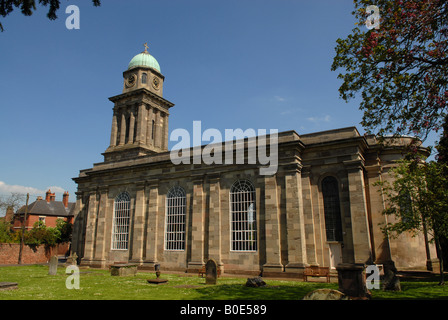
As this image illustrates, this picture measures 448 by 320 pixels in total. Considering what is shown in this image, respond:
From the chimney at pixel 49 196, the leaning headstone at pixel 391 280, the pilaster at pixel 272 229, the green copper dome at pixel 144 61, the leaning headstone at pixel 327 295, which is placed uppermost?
the green copper dome at pixel 144 61

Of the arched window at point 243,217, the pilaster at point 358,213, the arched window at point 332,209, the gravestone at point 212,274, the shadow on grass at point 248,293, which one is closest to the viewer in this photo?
the shadow on grass at point 248,293

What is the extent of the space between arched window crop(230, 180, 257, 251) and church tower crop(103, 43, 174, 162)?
53.3ft

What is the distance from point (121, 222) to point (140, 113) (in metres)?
13.8

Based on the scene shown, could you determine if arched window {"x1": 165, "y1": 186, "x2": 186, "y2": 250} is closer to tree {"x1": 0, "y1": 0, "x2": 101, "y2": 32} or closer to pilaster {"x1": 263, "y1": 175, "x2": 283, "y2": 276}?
pilaster {"x1": 263, "y1": 175, "x2": 283, "y2": 276}

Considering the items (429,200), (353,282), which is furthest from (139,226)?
(429,200)

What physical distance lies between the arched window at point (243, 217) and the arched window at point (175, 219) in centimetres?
474

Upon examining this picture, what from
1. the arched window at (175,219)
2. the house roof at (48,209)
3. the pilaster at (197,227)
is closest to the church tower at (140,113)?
the arched window at (175,219)

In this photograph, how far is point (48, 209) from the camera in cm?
5891

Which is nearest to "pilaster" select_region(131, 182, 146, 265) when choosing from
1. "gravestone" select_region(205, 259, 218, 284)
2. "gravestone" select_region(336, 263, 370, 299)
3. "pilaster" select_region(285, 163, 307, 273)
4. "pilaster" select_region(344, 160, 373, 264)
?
"gravestone" select_region(205, 259, 218, 284)

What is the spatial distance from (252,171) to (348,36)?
14.3 m

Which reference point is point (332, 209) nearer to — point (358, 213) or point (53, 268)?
point (358, 213)

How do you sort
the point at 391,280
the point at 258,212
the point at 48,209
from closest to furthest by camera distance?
1. the point at 391,280
2. the point at 258,212
3. the point at 48,209

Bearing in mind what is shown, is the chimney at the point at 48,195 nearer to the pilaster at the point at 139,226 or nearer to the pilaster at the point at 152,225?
the pilaster at the point at 139,226

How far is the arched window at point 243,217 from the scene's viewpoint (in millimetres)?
23500
